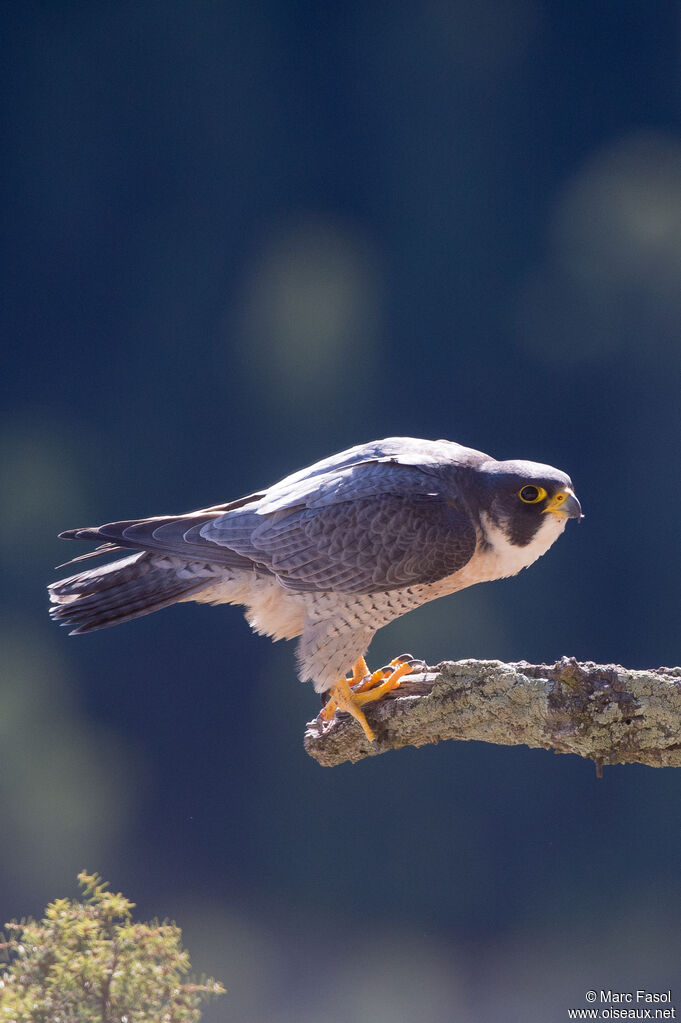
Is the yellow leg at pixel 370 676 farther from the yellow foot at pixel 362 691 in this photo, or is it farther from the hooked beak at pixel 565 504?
the hooked beak at pixel 565 504

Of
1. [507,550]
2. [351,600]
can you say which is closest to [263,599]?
[351,600]

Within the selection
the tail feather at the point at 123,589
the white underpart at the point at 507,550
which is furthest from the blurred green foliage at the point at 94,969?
the white underpart at the point at 507,550

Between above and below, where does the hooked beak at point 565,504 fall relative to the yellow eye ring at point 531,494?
below

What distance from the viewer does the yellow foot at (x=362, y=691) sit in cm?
222

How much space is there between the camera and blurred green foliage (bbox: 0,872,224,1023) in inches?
73.7

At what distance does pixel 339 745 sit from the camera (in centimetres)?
231

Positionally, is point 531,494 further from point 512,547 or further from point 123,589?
point 123,589

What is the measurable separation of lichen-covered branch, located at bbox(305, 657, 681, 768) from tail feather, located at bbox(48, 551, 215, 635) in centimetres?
59

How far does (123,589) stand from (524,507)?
40.0 inches

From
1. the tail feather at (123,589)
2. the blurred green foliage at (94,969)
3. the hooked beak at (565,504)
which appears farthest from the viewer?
the tail feather at (123,589)

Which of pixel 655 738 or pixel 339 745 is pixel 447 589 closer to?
pixel 339 745

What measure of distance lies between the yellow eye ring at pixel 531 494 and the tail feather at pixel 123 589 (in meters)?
0.80

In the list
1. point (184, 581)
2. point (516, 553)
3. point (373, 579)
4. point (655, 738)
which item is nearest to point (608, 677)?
point (655, 738)

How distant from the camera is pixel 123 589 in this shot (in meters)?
2.29
